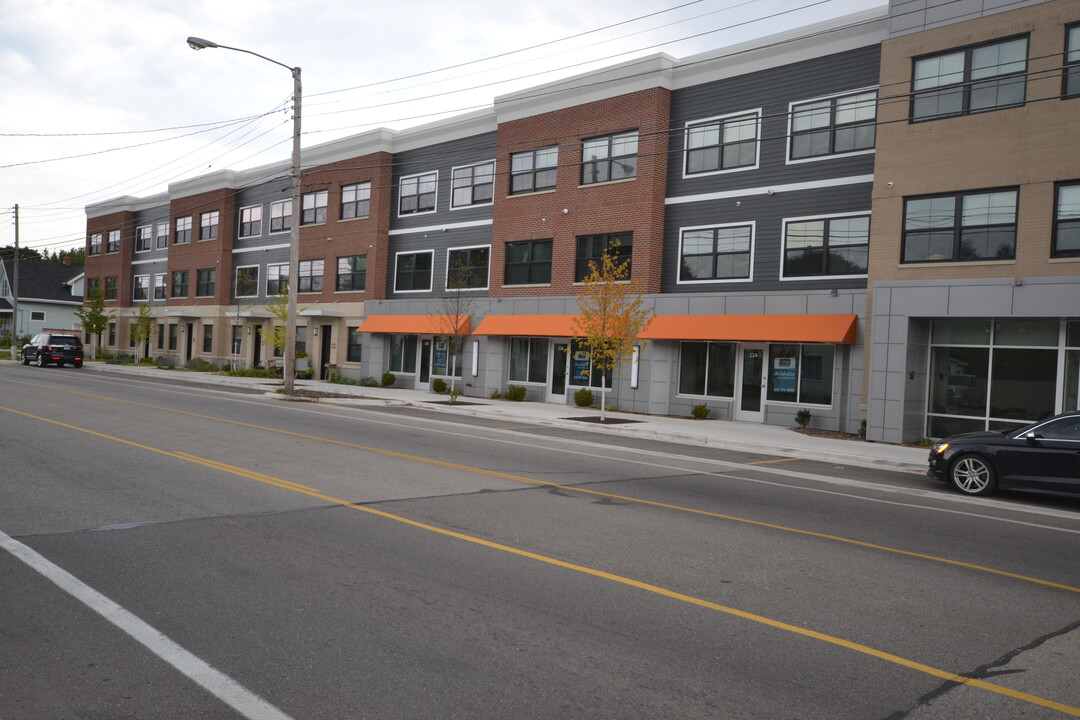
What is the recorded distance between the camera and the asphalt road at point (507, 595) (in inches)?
169

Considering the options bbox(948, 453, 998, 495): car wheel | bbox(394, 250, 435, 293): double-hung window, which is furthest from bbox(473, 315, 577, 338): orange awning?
bbox(948, 453, 998, 495): car wheel

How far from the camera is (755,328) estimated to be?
21.7 metres

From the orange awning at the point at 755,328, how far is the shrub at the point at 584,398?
10.6ft

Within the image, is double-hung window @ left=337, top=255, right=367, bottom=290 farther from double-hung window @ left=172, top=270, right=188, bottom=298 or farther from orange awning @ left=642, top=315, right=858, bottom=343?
double-hung window @ left=172, top=270, right=188, bottom=298

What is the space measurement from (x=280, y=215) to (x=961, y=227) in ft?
108

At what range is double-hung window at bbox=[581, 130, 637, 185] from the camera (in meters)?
25.6

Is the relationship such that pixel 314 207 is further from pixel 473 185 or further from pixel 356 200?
pixel 473 185

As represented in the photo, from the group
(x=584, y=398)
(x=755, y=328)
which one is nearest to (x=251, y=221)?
(x=584, y=398)

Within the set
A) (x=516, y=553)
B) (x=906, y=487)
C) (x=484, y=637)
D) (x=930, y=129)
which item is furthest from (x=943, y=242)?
(x=484, y=637)

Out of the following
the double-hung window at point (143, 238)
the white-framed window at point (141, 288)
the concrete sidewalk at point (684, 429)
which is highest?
the double-hung window at point (143, 238)

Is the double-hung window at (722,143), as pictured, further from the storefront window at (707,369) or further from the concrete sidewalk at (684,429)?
the concrete sidewalk at (684,429)

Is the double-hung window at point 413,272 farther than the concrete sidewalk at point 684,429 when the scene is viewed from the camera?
Yes

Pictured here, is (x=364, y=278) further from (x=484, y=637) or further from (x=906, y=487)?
(x=484, y=637)

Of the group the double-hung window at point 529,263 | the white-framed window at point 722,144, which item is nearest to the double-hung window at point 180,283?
the double-hung window at point 529,263
